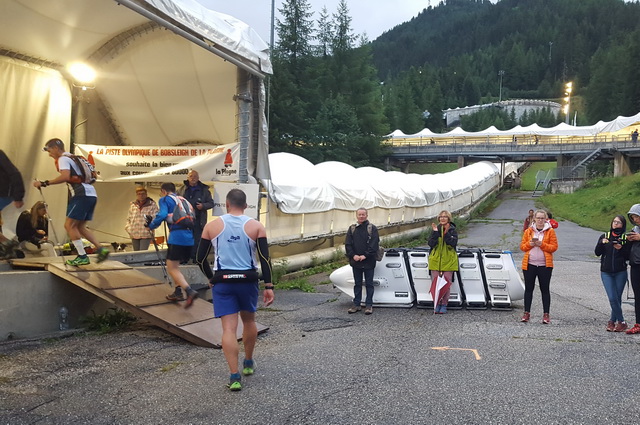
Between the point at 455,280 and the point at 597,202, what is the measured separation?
1160 inches

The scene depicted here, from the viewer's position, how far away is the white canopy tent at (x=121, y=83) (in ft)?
33.3

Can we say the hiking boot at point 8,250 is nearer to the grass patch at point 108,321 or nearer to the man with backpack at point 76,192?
the man with backpack at point 76,192

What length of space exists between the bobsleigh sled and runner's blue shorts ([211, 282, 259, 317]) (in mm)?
5016

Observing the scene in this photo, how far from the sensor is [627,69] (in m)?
101

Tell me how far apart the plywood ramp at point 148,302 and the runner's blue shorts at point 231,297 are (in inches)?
67.6

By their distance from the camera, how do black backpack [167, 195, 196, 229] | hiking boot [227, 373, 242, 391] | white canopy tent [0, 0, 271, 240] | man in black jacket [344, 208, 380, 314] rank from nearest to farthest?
hiking boot [227, 373, 242, 391] < black backpack [167, 195, 196, 229] < man in black jacket [344, 208, 380, 314] < white canopy tent [0, 0, 271, 240]

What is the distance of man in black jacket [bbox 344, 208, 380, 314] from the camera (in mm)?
9531

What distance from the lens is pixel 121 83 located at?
1296 centimetres

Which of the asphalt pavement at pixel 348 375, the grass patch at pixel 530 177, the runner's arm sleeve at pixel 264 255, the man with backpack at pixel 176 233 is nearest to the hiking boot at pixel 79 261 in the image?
the man with backpack at pixel 176 233

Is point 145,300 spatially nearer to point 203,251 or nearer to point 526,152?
point 203,251

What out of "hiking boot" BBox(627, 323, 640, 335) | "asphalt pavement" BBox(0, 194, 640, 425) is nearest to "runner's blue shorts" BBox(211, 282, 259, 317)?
"asphalt pavement" BBox(0, 194, 640, 425)

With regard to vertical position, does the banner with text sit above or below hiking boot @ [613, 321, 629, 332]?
above

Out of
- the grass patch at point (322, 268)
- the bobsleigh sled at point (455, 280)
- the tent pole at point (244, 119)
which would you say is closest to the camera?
the bobsleigh sled at point (455, 280)

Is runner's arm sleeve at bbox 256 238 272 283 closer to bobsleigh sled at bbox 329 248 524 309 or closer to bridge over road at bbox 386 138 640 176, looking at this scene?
bobsleigh sled at bbox 329 248 524 309
